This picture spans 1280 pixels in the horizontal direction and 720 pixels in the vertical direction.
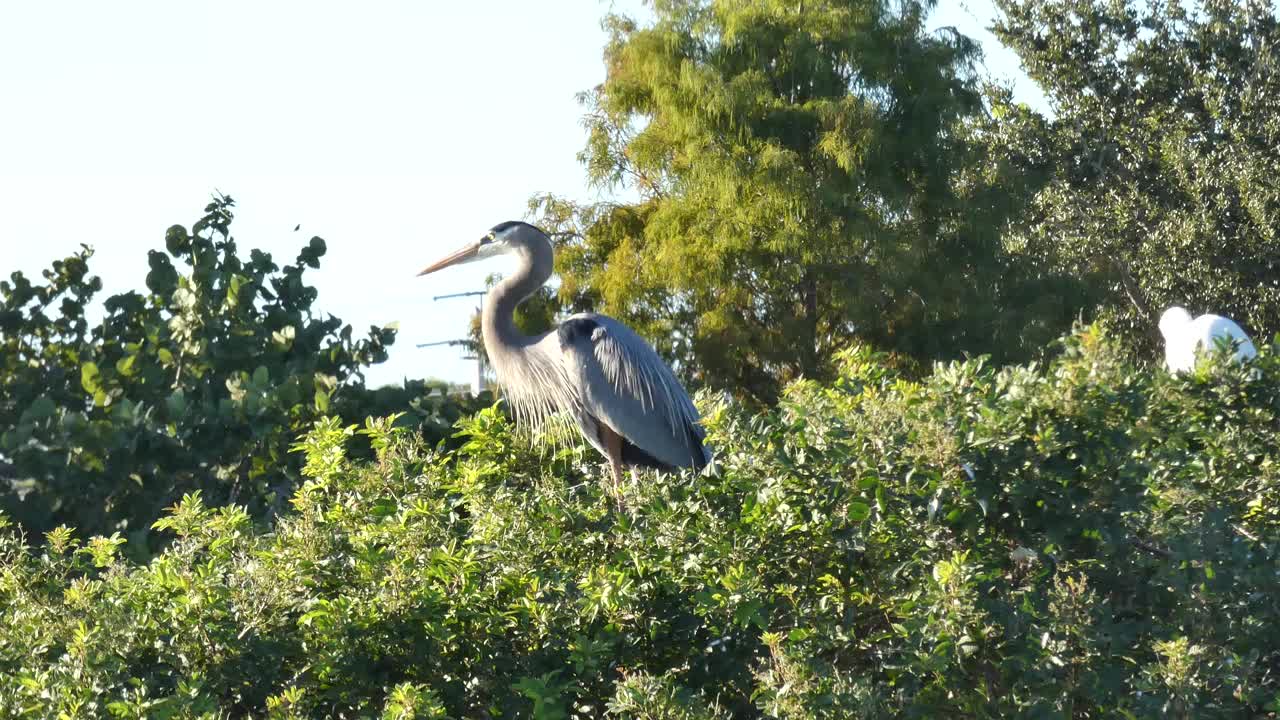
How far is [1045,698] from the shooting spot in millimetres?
3164

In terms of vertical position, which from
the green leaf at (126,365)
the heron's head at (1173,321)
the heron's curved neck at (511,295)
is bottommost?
the green leaf at (126,365)

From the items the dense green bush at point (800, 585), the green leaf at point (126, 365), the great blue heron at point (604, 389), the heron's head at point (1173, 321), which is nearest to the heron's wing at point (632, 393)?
the great blue heron at point (604, 389)

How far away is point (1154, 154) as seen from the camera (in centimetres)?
2080

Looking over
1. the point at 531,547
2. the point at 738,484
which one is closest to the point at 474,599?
the point at 531,547

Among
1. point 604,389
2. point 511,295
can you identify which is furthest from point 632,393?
point 511,295

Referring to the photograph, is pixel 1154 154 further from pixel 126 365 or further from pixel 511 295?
pixel 126 365

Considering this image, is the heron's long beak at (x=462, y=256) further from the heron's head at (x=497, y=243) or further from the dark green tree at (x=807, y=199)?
the dark green tree at (x=807, y=199)

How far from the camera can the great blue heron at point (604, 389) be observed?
769 centimetres

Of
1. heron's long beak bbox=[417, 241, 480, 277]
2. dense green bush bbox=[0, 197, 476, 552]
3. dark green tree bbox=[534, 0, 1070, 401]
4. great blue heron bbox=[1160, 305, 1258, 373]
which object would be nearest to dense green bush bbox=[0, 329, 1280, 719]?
dense green bush bbox=[0, 197, 476, 552]

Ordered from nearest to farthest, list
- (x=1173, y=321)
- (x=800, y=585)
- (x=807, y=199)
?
1. (x=800, y=585)
2. (x=1173, y=321)
3. (x=807, y=199)

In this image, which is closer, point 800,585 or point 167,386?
point 800,585

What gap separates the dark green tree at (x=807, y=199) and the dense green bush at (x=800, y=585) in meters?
15.5

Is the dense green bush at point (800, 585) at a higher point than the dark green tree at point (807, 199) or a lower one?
lower

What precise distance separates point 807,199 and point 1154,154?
5.53 metres
